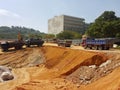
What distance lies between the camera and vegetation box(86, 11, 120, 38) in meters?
72.7

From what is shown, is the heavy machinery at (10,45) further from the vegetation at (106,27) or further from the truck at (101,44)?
the vegetation at (106,27)

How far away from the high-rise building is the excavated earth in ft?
393

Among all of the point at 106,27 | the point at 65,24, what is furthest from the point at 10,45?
the point at 65,24

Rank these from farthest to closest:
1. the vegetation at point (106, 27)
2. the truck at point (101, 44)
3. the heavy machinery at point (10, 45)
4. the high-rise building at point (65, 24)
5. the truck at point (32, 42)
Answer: the high-rise building at point (65, 24) < the vegetation at point (106, 27) < the truck at point (32, 42) < the heavy machinery at point (10, 45) < the truck at point (101, 44)

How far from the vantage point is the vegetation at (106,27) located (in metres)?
72.7

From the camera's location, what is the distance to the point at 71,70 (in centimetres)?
2711

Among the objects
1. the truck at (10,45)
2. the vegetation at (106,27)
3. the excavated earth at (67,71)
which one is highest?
the vegetation at (106,27)

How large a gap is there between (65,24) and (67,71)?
139 meters

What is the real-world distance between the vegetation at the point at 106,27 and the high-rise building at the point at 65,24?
80.4m

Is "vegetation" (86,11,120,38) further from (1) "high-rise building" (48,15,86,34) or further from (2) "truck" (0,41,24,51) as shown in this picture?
(1) "high-rise building" (48,15,86,34)

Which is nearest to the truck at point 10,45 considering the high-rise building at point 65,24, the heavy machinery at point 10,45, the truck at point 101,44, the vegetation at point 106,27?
the heavy machinery at point 10,45

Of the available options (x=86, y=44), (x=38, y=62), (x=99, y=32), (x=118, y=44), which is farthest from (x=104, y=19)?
(x=38, y=62)

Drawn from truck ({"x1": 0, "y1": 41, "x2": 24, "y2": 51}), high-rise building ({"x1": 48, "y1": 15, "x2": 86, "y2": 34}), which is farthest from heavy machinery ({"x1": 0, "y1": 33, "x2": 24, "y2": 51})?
high-rise building ({"x1": 48, "y1": 15, "x2": 86, "y2": 34})

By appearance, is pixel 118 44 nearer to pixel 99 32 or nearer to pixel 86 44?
pixel 86 44
